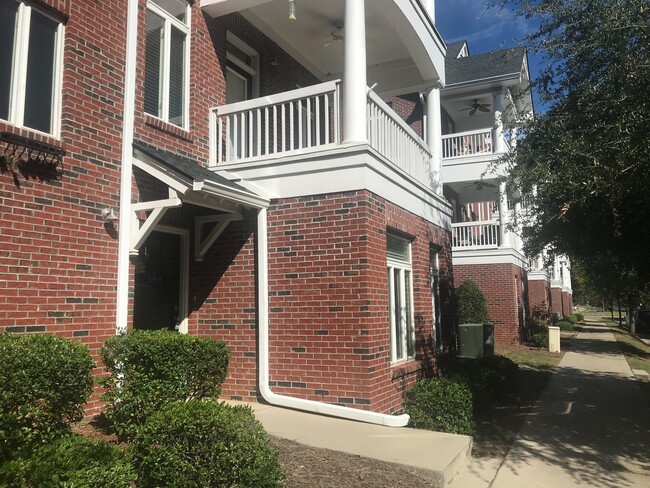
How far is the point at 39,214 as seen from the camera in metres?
5.87

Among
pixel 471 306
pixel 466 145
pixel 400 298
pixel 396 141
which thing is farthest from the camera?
pixel 466 145

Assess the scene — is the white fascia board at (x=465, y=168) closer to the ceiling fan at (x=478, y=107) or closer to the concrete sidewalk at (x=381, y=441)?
the ceiling fan at (x=478, y=107)

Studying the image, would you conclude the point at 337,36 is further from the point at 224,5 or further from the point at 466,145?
the point at 466,145

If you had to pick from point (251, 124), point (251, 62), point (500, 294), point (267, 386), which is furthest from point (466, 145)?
point (267, 386)

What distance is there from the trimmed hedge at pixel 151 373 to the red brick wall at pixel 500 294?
15.6 meters

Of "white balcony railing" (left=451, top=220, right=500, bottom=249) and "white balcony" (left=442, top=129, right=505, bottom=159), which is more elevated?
"white balcony" (left=442, top=129, right=505, bottom=159)

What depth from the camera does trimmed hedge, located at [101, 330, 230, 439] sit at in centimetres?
520

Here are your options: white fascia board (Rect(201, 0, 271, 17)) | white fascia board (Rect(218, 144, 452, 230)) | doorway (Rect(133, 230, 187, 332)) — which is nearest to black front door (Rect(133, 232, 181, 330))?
doorway (Rect(133, 230, 187, 332))

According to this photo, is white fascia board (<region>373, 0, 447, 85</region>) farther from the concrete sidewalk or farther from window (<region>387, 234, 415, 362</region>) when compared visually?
the concrete sidewalk

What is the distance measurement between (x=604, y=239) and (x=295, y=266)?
5.05 m

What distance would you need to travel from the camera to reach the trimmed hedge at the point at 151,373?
5.20m

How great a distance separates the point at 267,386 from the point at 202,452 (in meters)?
3.66

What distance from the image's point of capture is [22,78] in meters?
5.95

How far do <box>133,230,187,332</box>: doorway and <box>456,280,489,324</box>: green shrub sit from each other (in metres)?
11.5
